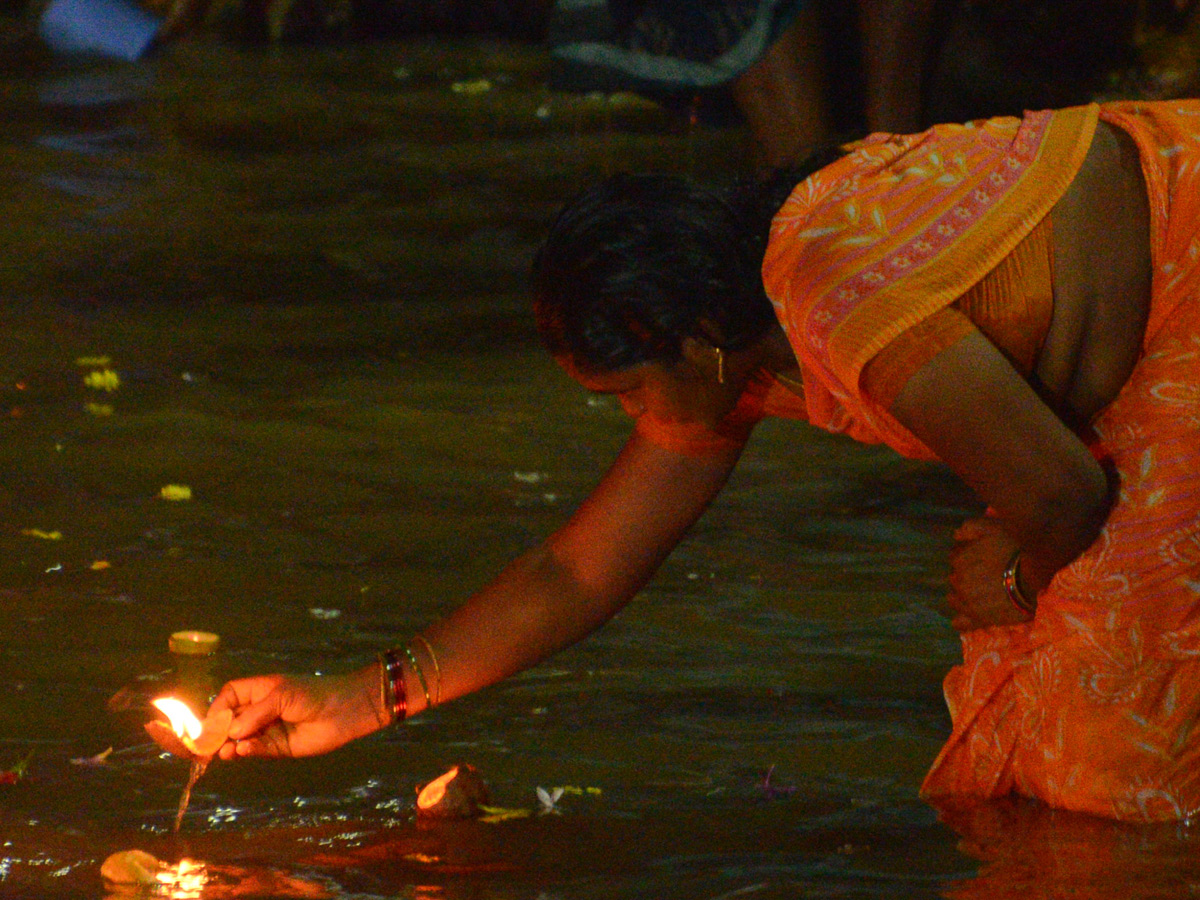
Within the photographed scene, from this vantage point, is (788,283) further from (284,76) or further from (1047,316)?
(284,76)

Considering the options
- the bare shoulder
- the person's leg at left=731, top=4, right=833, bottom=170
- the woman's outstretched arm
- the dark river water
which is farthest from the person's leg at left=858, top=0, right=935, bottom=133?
the bare shoulder

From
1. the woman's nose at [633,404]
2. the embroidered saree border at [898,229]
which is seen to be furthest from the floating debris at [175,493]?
the embroidered saree border at [898,229]

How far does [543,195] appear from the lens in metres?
9.73

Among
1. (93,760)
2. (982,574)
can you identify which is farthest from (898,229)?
(93,760)

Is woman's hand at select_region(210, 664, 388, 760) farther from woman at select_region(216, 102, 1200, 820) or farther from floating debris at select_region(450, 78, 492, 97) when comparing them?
floating debris at select_region(450, 78, 492, 97)

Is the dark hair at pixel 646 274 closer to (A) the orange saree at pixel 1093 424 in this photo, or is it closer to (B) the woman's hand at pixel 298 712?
(A) the orange saree at pixel 1093 424

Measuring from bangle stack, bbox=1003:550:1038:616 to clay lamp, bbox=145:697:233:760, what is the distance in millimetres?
1257

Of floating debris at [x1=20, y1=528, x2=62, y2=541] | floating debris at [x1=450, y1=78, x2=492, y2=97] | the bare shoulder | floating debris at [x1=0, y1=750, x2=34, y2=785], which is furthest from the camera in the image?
floating debris at [x1=450, y1=78, x2=492, y2=97]

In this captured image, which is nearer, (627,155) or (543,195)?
(543,195)

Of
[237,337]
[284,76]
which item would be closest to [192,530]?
[237,337]

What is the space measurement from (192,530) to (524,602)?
1735mm

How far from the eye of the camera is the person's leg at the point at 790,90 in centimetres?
604

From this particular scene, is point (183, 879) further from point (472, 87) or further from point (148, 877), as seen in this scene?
point (472, 87)

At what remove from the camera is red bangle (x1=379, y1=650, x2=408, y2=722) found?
3.22 meters
